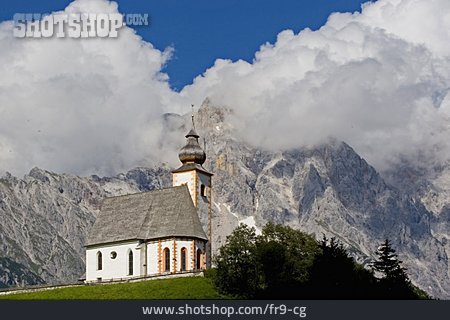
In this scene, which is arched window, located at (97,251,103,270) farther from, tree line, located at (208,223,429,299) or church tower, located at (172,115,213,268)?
tree line, located at (208,223,429,299)

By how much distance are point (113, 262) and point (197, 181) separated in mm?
16065

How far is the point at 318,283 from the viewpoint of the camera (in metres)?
104

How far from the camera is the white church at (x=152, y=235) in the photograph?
5133 inches

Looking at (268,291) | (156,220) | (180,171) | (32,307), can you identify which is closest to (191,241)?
(156,220)

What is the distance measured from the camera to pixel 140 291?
113 meters

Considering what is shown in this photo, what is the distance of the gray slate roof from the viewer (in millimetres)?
131250

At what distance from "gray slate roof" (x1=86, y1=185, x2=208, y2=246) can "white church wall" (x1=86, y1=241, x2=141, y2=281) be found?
98 centimetres

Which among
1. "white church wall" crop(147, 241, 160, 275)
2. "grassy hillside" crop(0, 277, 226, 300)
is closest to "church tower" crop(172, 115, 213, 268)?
"white church wall" crop(147, 241, 160, 275)

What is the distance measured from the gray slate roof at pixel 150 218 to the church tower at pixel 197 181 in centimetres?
418

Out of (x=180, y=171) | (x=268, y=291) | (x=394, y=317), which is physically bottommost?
(x=394, y=317)

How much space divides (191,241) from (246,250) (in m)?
19.5

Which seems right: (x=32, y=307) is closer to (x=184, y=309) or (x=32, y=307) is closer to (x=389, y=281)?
(x=184, y=309)

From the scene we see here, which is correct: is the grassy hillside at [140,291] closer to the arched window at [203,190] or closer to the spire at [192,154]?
the arched window at [203,190]

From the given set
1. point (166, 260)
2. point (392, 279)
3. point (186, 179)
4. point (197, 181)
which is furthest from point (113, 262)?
point (392, 279)
